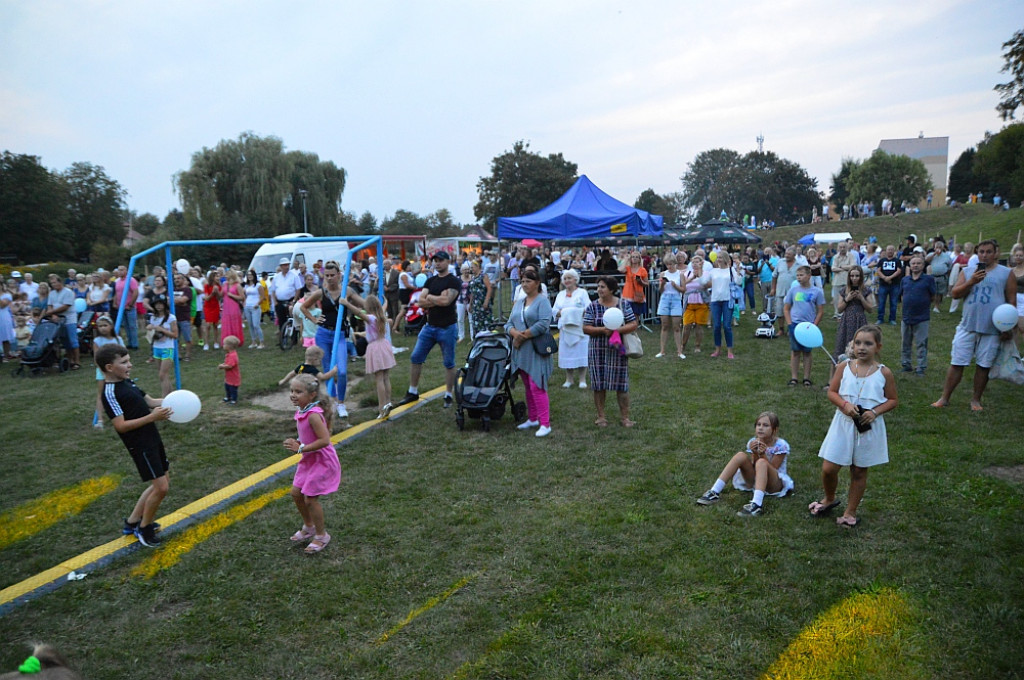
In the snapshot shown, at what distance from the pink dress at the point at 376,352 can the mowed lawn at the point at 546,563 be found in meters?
0.93

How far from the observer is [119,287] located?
13.6 metres

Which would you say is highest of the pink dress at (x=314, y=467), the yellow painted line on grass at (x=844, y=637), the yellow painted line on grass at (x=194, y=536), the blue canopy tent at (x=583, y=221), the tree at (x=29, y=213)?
the tree at (x=29, y=213)

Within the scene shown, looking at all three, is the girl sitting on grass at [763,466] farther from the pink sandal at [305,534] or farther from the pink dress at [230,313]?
the pink dress at [230,313]

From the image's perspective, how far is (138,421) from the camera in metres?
4.61

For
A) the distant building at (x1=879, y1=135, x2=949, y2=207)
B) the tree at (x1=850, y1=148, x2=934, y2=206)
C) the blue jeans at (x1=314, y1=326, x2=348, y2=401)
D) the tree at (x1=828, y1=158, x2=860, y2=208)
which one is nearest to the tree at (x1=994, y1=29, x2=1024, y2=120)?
the blue jeans at (x1=314, y1=326, x2=348, y2=401)

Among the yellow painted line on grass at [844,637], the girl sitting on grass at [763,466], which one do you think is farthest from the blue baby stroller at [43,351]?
the yellow painted line on grass at [844,637]

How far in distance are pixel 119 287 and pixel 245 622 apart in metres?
12.3

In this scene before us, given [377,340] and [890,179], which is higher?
[890,179]

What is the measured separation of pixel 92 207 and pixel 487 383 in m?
60.1

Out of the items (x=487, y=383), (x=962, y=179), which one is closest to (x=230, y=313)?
(x=487, y=383)

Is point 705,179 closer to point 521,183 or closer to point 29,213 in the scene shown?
point 521,183

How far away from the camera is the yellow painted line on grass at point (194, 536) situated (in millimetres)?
4570

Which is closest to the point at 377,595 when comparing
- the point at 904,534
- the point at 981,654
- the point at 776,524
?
the point at 776,524

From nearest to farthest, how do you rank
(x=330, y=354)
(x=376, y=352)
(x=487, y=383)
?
(x=487, y=383) → (x=376, y=352) → (x=330, y=354)
